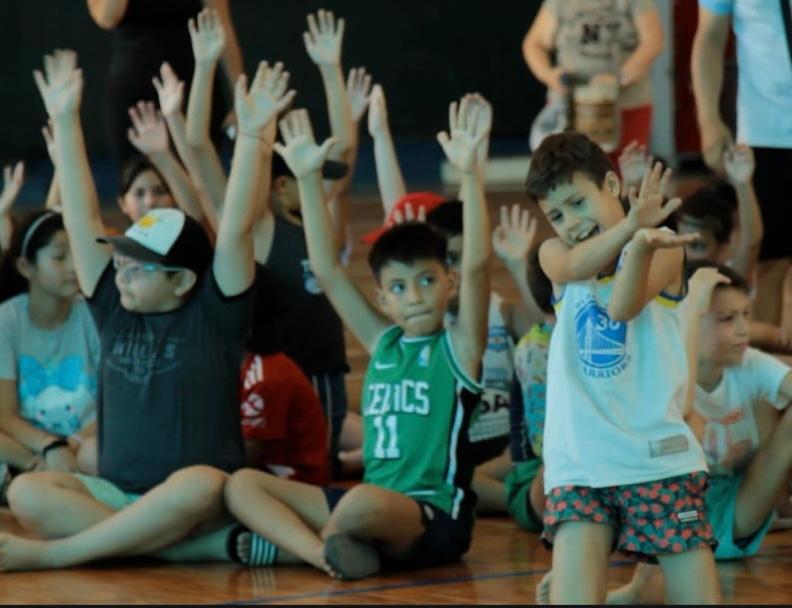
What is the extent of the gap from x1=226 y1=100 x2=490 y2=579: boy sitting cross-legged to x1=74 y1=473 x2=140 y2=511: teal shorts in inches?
13.0

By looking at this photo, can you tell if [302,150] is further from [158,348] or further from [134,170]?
[134,170]

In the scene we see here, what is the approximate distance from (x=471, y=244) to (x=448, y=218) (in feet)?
2.42

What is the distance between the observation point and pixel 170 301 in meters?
4.52

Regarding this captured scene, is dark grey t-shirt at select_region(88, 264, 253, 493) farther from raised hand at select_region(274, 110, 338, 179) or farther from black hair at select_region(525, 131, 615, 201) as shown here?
black hair at select_region(525, 131, 615, 201)

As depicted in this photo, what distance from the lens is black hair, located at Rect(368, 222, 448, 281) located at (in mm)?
4344

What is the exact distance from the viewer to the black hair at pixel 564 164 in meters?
3.43

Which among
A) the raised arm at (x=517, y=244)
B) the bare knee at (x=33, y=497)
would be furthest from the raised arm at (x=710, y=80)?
the bare knee at (x=33, y=497)

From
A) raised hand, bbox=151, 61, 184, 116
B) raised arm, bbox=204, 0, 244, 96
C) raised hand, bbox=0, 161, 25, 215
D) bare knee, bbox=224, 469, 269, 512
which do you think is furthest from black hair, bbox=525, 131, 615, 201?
raised arm, bbox=204, 0, 244, 96

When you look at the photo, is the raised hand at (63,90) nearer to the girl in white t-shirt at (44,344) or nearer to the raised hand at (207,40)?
the raised hand at (207,40)

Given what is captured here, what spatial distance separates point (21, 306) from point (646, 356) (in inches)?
95.3

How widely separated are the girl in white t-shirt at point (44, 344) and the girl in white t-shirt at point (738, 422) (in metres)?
1.82

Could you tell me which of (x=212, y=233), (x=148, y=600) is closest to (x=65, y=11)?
(x=212, y=233)

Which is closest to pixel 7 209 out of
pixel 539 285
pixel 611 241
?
pixel 539 285

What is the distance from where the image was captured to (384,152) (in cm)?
556
